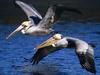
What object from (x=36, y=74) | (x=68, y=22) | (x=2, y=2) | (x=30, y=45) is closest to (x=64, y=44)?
(x=36, y=74)

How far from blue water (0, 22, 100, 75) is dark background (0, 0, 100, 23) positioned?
20.2ft

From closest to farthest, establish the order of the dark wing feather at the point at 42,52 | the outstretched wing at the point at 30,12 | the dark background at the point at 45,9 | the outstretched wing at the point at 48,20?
the dark wing feather at the point at 42,52, the outstretched wing at the point at 48,20, the outstretched wing at the point at 30,12, the dark background at the point at 45,9

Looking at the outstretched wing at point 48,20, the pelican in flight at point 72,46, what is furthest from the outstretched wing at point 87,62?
the outstretched wing at point 48,20

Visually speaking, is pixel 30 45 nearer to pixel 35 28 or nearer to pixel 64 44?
pixel 35 28

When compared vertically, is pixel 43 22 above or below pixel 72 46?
above

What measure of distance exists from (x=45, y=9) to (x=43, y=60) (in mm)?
17985

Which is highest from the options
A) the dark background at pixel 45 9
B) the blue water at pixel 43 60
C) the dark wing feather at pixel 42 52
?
the dark wing feather at pixel 42 52

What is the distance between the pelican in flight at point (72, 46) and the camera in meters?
18.1

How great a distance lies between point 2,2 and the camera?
4638cm

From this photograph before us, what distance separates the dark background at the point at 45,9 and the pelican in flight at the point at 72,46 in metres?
14.9

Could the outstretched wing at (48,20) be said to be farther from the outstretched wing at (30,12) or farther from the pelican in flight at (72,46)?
the pelican in flight at (72,46)

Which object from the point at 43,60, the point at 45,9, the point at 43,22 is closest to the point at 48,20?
the point at 43,22

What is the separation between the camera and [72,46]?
2022cm

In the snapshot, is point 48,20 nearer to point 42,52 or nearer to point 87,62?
point 42,52
